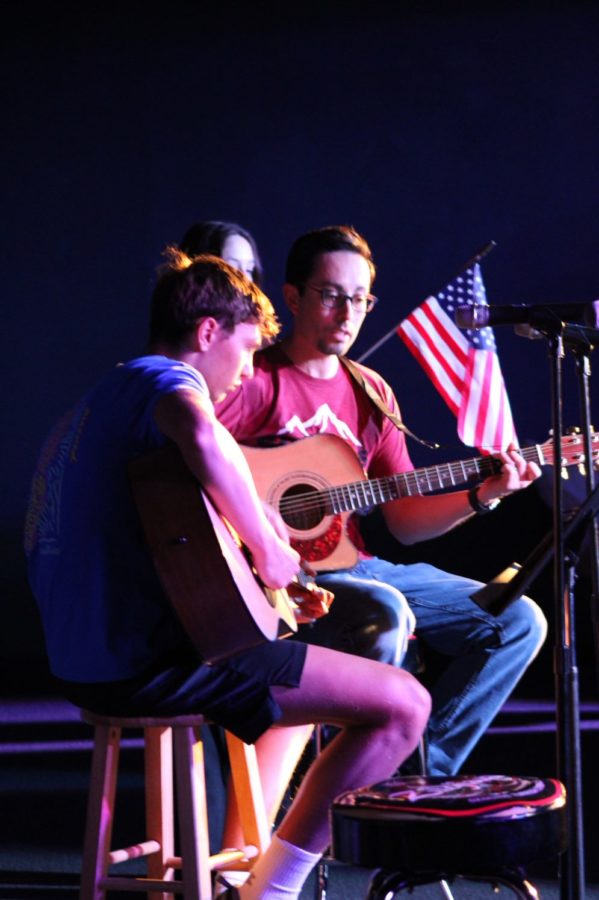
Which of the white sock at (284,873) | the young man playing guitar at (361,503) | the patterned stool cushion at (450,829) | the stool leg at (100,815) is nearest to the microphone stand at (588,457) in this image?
the patterned stool cushion at (450,829)

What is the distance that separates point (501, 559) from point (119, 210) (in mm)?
2738

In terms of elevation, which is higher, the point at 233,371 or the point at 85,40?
the point at 85,40

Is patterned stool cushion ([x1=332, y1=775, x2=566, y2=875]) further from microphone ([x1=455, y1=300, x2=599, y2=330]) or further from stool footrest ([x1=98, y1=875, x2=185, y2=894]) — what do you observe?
microphone ([x1=455, y1=300, x2=599, y2=330])

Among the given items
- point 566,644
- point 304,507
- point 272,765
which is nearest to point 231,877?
point 272,765

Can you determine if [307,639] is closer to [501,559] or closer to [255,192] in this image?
[501,559]

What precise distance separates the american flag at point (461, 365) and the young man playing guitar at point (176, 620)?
7.56 feet

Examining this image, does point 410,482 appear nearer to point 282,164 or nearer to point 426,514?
point 426,514

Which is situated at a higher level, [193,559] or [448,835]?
[193,559]

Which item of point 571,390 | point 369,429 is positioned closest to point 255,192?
point 571,390

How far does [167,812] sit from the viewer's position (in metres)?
2.68

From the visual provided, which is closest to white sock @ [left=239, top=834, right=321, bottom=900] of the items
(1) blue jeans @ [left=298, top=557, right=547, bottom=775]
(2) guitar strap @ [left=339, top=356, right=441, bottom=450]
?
(1) blue jeans @ [left=298, top=557, right=547, bottom=775]

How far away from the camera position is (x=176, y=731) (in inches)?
94.7

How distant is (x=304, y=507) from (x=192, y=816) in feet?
3.82

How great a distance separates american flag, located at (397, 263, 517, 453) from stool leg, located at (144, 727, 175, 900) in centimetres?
235
